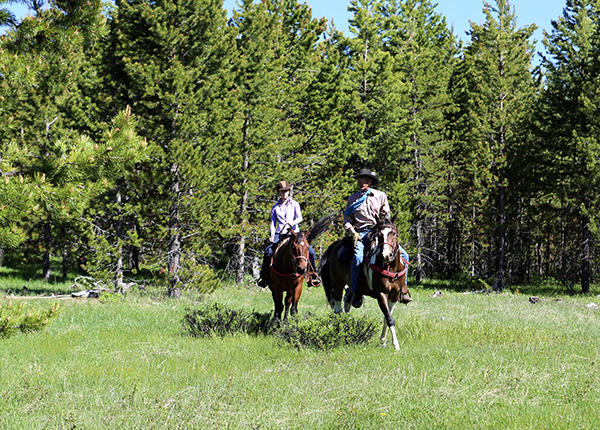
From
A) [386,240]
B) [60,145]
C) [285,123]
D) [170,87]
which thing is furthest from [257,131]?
[60,145]

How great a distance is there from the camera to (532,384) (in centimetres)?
697

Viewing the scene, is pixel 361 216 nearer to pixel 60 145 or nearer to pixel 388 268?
pixel 388 268

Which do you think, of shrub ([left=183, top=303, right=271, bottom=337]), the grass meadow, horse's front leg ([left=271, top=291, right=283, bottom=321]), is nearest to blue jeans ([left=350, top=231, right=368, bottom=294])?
the grass meadow

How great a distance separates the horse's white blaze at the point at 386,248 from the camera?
356 inches

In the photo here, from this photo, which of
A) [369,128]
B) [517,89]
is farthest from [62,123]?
[517,89]

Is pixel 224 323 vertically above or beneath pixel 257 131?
beneath

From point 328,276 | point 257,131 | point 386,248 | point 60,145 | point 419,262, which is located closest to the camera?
point 60,145

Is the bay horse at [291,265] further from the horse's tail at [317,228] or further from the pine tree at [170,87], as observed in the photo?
the pine tree at [170,87]

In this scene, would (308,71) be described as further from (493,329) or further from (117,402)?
(117,402)

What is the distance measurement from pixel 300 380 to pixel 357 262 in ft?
10.7

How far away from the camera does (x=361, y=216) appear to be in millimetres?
10453

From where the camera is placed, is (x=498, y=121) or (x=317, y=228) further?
(x=498, y=121)

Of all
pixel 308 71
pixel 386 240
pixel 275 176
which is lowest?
pixel 386 240

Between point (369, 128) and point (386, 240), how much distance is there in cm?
2090
